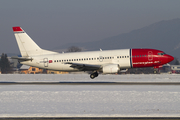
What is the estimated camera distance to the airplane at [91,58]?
3981 cm

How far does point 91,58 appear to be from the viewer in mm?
41469

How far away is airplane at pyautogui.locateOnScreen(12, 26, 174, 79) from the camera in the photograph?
39.8 meters

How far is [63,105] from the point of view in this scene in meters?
19.2

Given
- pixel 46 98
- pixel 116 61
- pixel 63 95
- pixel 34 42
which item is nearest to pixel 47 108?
pixel 46 98

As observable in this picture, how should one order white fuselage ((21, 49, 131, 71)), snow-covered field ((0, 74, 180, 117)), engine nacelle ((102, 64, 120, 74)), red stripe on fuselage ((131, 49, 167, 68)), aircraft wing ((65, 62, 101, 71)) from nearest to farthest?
snow-covered field ((0, 74, 180, 117)) → engine nacelle ((102, 64, 120, 74)) → red stripe on fuselage ((131, 49, 167, 68)) → aircraft wing ((65, 62, 101, 71)) → white fuselage ((21, 49, 131, 71))

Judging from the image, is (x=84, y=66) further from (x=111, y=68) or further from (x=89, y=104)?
(x=89, y=104)

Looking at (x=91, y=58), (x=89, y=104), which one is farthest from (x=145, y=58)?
(x=89, y=104)

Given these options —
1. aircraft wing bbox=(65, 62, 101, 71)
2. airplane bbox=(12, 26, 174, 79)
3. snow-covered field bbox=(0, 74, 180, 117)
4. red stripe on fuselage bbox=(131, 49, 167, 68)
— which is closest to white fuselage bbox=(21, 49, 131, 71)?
airplane bbox=(12, 26, 174, 79)

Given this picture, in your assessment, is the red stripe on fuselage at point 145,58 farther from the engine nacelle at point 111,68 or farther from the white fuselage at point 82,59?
the engine nacelle at point 111,68

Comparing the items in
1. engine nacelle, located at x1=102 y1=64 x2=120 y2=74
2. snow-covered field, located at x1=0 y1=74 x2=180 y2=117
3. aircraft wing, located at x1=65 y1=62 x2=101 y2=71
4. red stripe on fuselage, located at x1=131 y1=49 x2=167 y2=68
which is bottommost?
snow-covered field, located at x1=0 y1=74 x2=180 y2=117

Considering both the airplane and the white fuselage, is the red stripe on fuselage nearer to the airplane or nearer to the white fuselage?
the airplane

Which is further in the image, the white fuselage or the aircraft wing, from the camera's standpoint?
the white fuselage

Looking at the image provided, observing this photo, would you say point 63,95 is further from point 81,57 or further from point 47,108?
point 81,57

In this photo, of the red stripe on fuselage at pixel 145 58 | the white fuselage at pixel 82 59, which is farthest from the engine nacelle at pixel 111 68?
the red stripe on fuselage at pixel 145 58
